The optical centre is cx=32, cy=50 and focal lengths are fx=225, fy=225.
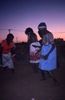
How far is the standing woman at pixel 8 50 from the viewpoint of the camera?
9039 mm

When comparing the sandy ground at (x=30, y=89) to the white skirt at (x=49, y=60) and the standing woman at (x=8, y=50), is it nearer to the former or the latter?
the white skirt at (x=49, y=60)

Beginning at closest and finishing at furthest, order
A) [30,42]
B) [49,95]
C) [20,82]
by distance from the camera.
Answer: [49,95]
[20,82]
[30,42]

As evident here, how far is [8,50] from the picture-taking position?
9.17 metres

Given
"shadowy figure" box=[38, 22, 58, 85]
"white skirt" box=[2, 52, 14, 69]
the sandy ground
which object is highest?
"shadowy figure" box=[38, 22, 58, 85]

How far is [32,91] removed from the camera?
254 inches

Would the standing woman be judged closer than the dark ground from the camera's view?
No

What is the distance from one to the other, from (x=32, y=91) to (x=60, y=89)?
807mm

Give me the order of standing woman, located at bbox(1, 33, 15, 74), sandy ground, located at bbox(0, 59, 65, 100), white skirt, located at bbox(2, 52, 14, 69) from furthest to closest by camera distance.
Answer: white skirt, located at bbox(2, 52, 14, 69)
standing woman, located at bbox(1, 33, 15, 74)
sandy ground, located at bbox(0, 59, 65, 100)

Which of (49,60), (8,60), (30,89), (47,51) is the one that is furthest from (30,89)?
(8,60)

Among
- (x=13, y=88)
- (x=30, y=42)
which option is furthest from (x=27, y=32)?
(x=13, y=88)

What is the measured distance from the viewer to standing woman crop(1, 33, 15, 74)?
9039 millimetres

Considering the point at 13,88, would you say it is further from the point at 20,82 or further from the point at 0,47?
the point at 0,47

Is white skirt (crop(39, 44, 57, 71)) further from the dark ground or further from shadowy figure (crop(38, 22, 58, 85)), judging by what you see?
the dark ground

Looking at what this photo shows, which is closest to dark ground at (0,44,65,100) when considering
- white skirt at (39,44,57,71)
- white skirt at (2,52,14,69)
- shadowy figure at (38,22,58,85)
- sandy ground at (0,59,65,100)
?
sandy ground at (0,59,65,100)
